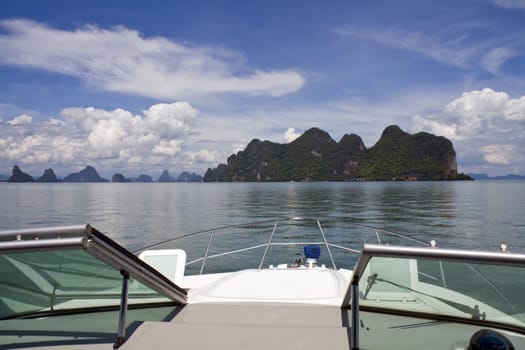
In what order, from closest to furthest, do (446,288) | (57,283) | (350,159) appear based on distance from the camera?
(446,288) < (57,283) < (350,159)

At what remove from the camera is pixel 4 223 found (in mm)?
25672

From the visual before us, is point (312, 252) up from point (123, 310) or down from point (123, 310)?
down

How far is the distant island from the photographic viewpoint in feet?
483

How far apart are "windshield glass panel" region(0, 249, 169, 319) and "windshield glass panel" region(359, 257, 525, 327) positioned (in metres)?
1.56

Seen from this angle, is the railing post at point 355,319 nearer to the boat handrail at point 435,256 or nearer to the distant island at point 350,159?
the boat handrail at point 435,256

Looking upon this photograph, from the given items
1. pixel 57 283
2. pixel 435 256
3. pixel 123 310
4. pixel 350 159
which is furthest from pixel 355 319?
pixel 350 159

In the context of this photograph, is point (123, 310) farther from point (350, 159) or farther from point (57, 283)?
point (350, 159)

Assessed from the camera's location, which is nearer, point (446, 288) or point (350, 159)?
point (446, 288)

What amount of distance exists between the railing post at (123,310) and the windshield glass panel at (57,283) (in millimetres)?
33

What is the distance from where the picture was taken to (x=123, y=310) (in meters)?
2.50

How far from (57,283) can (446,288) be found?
2.32 m

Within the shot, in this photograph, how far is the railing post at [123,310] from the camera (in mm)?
2361

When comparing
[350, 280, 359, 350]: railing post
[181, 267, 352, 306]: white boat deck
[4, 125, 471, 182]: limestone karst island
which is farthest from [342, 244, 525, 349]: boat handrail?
[4, 125, 471, 182]: limestone karst island

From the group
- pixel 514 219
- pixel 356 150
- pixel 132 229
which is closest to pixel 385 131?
pixel 356 150
